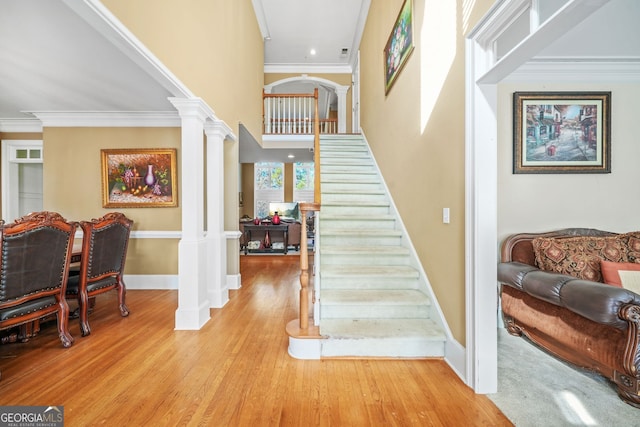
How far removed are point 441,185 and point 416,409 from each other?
5.22 ft

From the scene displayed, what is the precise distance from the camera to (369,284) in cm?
282

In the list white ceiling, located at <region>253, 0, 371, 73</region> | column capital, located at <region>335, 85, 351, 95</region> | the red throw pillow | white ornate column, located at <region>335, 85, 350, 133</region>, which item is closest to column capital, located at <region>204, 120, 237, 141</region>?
white ceiling, located at <region>253, 0, 371, 73</region>

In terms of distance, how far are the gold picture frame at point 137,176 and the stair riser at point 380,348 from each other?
3.39m

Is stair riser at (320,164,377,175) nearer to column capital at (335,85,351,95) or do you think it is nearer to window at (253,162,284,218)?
column capital at (335,85,351,95)

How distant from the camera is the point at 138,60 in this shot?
1.98m

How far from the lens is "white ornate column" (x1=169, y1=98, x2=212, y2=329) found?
→ 110 inches

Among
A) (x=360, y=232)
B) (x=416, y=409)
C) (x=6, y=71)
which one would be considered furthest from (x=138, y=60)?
(x=416, y=409)

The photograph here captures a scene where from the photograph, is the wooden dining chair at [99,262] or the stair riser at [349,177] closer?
the wooden dining chair at [99,262]

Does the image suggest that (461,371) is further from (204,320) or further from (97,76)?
(97,76)

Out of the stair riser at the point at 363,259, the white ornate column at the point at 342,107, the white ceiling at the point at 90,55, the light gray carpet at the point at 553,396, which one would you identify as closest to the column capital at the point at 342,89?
the white ornate column at the point at 342,107

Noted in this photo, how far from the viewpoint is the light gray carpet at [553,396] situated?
156cm

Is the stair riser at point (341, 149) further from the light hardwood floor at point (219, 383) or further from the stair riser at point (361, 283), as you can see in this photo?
the light hardwood floor at point (219, 383)

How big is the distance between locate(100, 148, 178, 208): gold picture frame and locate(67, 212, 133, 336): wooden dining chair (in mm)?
1186

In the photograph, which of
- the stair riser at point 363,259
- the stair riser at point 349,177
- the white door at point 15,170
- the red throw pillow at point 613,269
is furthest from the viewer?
the white door at point 15,170
